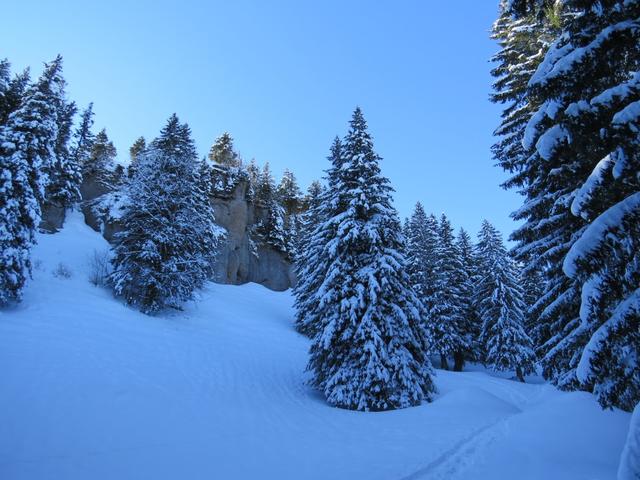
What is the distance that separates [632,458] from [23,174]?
20.0 meters

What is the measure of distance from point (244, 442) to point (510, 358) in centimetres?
2693

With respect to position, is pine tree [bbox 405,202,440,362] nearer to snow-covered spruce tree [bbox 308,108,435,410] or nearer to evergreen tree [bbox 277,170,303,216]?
snow-covered spruce tree [bbox 308,108,435,410]

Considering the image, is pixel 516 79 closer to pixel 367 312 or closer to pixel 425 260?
pixel 367 312

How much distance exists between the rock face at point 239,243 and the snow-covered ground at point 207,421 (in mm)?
22154

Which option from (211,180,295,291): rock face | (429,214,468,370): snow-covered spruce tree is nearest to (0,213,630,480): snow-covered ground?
(429,214,468,370): snow-covered spruce tree

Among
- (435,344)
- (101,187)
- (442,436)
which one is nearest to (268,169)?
(101,187)

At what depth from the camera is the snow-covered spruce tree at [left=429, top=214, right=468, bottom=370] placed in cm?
3023

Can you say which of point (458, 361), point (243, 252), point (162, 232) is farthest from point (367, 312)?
point (243, 252)

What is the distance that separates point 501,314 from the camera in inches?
1152

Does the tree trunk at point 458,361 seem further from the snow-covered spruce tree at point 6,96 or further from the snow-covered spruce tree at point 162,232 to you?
the snow-covered spruce tree at point 6,96

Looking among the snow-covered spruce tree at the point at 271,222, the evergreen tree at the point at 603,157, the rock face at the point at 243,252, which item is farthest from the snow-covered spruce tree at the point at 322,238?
the snow-covered spruce tree at the point at 271,222

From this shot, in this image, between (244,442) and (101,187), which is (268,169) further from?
(244,442)

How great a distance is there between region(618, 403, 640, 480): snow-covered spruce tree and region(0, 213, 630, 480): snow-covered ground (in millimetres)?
3147

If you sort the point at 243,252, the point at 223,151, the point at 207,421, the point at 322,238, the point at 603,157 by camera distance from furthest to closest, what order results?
the point at 223,151
the point at 243,252
the point at 322,238
the point at 207,421
the point at 603,157
